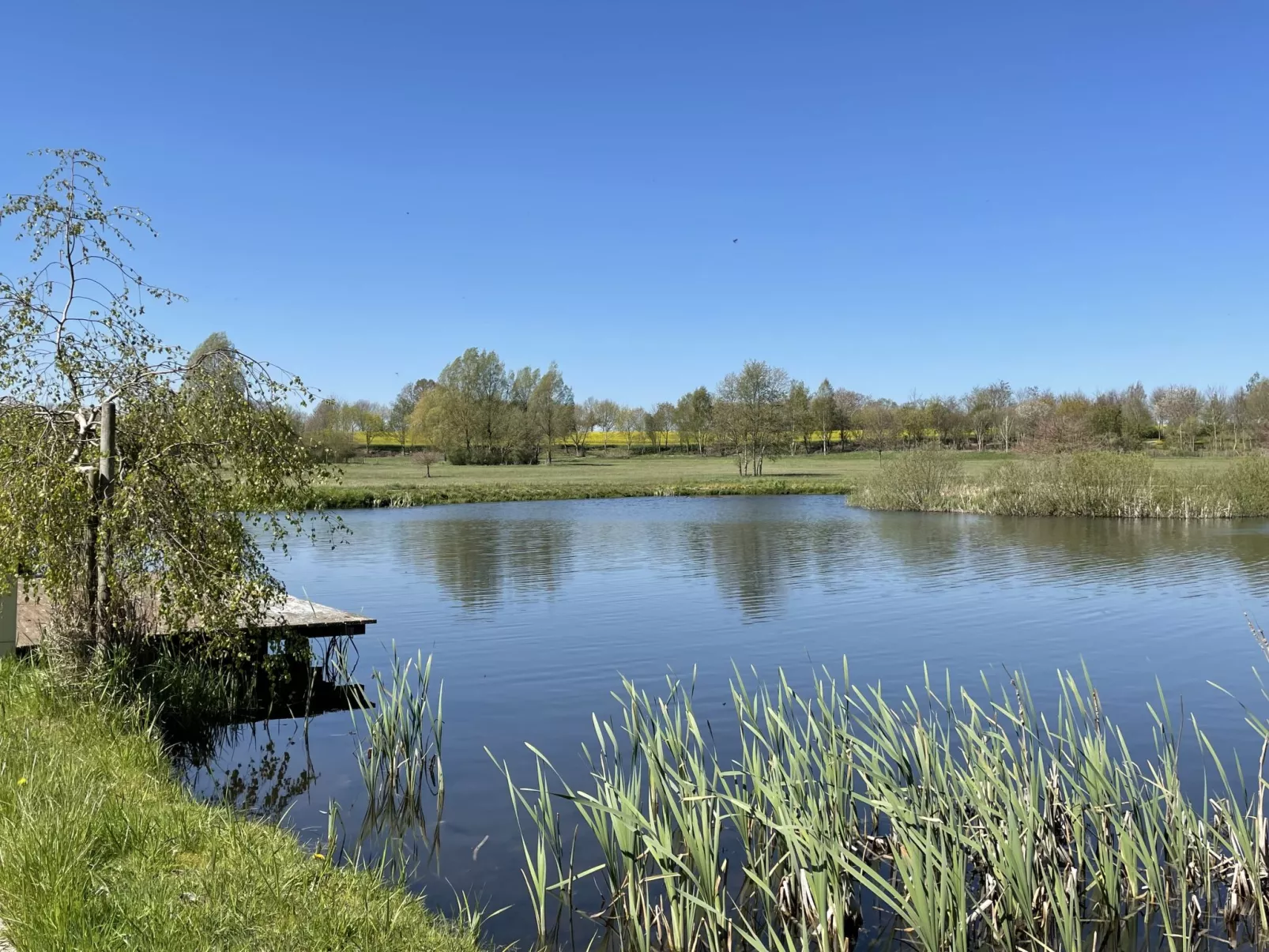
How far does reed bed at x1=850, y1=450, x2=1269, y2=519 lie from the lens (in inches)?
1455

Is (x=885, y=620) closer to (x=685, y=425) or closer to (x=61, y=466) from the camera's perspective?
(x=61, y=466)

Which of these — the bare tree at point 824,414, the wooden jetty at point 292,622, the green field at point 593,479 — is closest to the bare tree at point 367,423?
the green field at point 593,479

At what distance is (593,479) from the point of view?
67.6 metres

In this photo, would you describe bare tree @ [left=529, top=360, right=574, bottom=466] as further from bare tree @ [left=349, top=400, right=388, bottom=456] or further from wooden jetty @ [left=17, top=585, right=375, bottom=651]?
wooden jetty @ [left=17, top=585, right=375, bottom=651]

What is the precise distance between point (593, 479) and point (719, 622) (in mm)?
50848

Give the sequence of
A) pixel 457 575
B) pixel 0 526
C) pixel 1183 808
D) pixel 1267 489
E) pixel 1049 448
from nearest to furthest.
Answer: pixel 1183 808 < pixel 0 526 < pixel 457 575 < pixel 1267 489 < pixel 1049 448

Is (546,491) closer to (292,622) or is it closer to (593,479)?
(593,479)

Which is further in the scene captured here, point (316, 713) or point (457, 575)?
point (457, 575)

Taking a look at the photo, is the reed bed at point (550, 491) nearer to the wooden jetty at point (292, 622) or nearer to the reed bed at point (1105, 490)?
the reed bed at point (1105, 490)

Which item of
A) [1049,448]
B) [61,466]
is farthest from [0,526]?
[1049,448]

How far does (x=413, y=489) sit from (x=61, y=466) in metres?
44.1

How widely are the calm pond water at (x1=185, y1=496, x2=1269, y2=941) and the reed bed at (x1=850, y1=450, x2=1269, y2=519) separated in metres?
3.03

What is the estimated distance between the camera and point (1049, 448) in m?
56.9

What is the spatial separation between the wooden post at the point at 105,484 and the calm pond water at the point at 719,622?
6.44 ft
